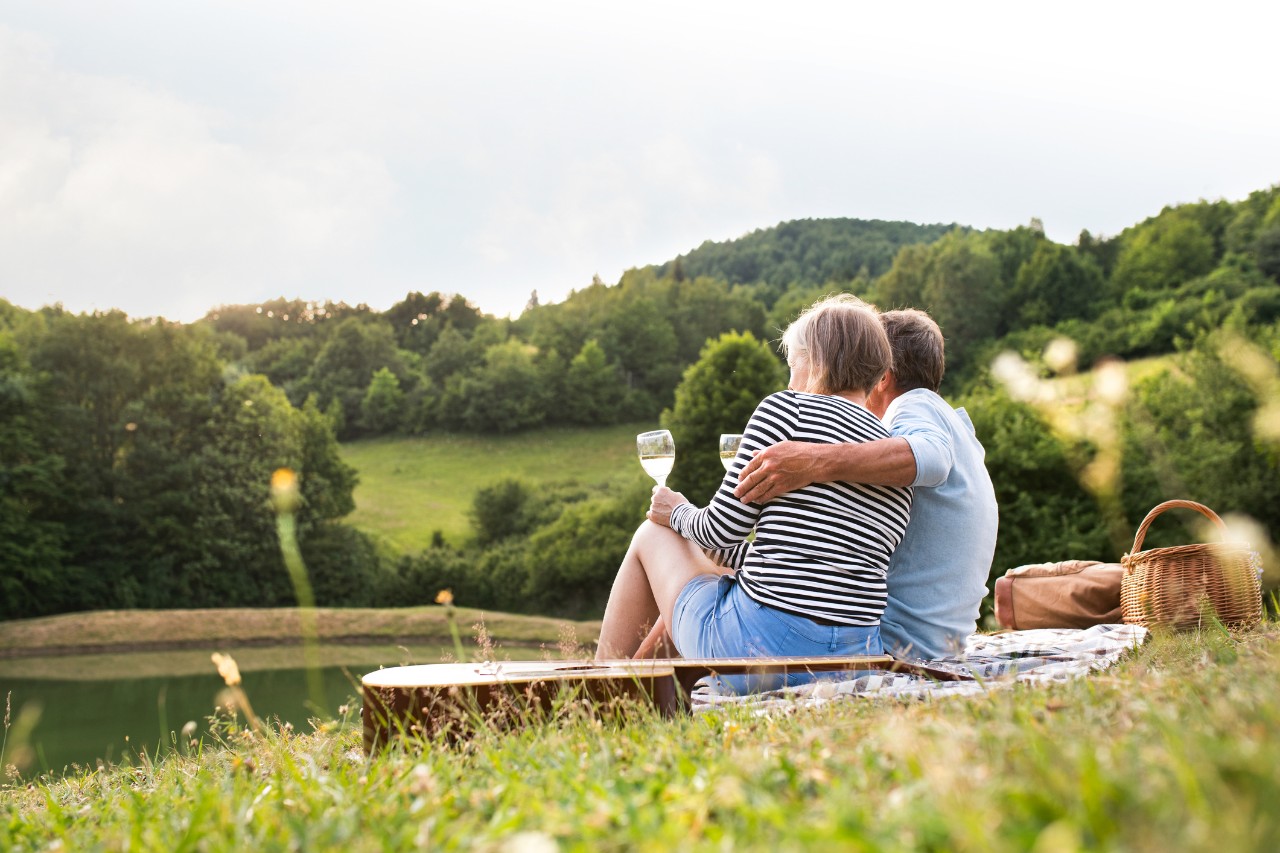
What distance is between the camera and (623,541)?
24172mm

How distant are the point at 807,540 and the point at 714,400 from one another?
1984 centimetres

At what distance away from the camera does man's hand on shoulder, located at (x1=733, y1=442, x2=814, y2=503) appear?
298 centimetres

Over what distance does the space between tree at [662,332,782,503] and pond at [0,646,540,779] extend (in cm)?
723

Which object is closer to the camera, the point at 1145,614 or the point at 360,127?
the point at 1145,614

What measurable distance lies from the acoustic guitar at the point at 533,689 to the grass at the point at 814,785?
0.42 feet

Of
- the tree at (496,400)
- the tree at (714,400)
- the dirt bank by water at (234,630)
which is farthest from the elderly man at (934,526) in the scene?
the tree at (496,400)

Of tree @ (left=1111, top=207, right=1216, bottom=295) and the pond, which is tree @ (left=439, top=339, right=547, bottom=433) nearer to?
tree @ (left=1111, top=207, right=1216, bottom=295)

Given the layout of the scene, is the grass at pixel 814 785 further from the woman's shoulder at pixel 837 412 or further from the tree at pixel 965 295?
the tree at pixel 965 295

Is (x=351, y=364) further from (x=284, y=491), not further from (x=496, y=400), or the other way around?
(x=284, y=491)

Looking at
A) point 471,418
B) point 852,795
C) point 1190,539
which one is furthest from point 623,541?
point 852,795

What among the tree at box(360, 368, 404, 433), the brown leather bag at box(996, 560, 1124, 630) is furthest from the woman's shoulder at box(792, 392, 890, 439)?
the tree at box(360, 368, 404, 433)

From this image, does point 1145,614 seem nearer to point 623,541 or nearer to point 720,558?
point 720,558

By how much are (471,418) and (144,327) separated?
16.7 m

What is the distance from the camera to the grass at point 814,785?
1.18 m
